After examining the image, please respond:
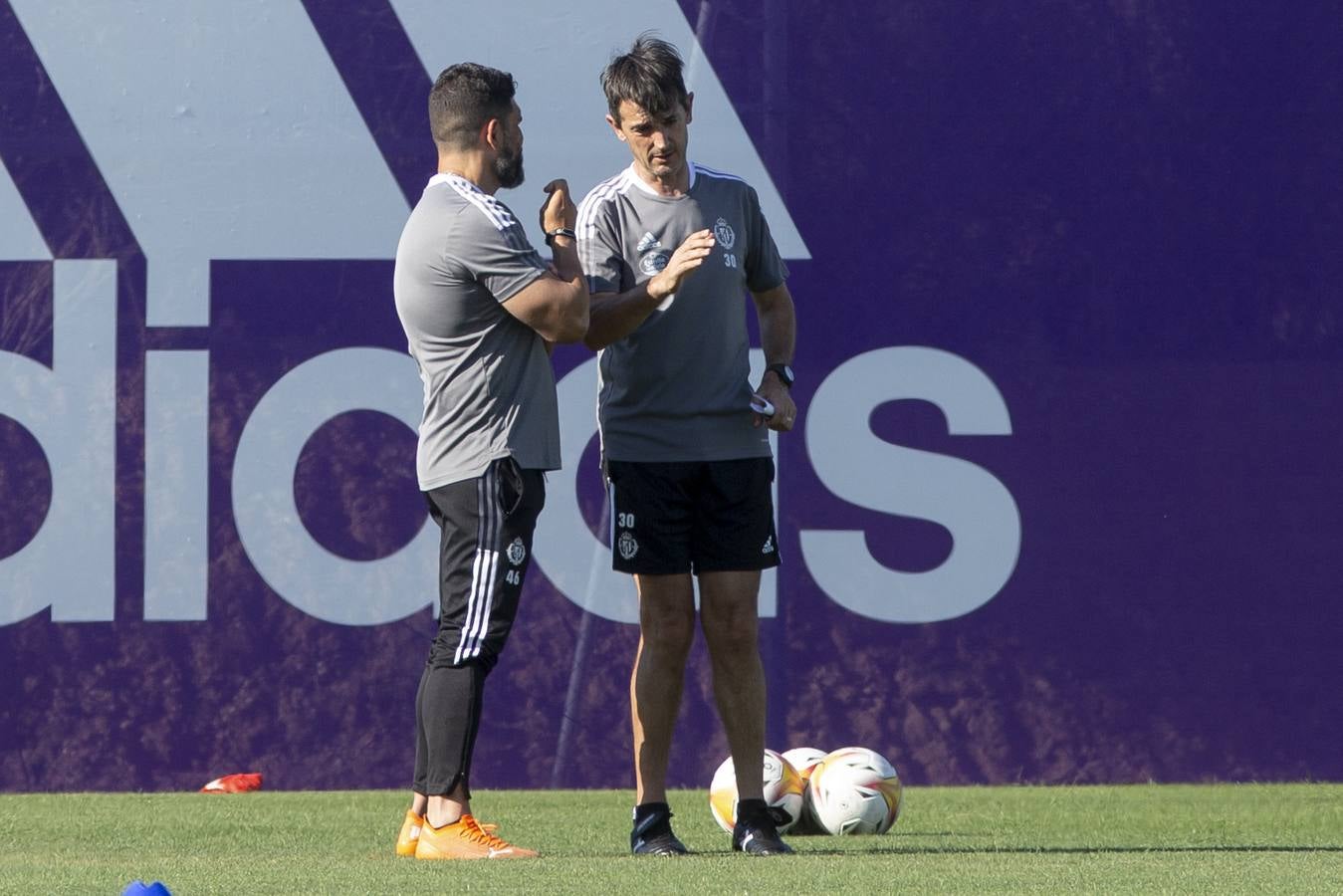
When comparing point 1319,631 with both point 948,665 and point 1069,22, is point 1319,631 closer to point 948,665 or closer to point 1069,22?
point 948,665

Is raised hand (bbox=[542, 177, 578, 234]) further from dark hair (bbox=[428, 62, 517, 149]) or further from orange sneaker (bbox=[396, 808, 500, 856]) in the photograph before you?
orange sneaker (bbox=[396, 808, 500, 856])

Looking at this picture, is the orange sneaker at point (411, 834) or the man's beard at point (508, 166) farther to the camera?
the man's beard at point (508, 166)

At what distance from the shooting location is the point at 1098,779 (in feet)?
16.8

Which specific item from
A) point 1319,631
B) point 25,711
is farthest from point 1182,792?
point 25,711

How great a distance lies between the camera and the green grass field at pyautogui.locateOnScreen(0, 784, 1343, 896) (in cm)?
291

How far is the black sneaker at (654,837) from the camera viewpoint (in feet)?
11.4

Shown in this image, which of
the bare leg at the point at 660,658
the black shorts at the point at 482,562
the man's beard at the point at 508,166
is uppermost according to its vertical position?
the man's beard at the point at 508,166

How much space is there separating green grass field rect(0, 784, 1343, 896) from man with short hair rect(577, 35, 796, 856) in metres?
0.30

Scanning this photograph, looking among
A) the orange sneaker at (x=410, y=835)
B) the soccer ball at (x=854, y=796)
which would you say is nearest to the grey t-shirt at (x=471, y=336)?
the orange sneaker at (x=410, y=835)

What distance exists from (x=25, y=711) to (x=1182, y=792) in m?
3.19

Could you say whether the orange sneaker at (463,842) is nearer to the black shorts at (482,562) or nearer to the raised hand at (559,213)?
the black shorts at (482,562)

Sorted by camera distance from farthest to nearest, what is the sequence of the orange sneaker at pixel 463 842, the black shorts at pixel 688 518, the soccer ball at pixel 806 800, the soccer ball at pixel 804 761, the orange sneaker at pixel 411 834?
the soccer ball at pixel 804 761 → the soccer ball at pixel 806 800 → the black shorts at pixel 688 518 → the orange sneaker at pixel 411 834 → the orange sneaker at pixel 463 842

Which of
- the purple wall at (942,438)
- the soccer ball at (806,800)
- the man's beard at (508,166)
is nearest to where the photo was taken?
the man's beard at (508,166)

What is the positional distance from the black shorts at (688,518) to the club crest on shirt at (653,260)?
376 mm
